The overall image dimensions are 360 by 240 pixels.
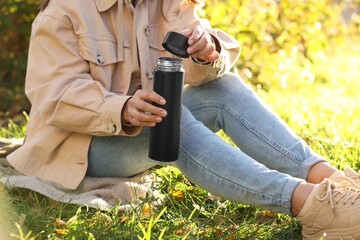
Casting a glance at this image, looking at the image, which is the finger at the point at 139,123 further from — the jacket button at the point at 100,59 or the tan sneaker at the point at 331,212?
the tan sneaker at the point at 331,212

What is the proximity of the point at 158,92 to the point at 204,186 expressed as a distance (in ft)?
1.40

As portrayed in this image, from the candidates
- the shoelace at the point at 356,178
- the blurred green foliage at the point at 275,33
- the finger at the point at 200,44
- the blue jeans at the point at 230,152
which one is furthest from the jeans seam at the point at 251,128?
the blurred green foliage at the point at 275,33

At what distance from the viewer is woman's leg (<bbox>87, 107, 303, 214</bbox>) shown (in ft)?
5.70

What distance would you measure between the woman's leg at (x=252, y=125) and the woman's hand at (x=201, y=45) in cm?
25

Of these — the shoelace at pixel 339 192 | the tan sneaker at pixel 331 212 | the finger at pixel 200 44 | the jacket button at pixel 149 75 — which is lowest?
the tan sneaker at pixel 331 212

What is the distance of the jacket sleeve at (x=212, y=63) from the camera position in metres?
2.11

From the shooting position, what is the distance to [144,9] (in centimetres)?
216

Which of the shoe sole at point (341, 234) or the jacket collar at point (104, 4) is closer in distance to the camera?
the shoe sole at point (341, 234)

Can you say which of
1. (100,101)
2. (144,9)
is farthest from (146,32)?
(100,101)

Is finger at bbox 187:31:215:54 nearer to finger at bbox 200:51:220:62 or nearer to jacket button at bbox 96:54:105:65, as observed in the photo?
finger at bbox 200:51:220:62

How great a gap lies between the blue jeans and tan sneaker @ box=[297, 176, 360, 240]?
0.08 m

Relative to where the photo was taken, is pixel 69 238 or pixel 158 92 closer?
pixel 69 238

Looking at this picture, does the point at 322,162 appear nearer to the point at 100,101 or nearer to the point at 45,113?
the point at 100,101

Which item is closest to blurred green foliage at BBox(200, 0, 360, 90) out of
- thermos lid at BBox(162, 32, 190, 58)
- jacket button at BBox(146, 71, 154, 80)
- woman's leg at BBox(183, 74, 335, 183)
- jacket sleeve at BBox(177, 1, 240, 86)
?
jacket sleeve at BBox(177, 1, 240, 86)
